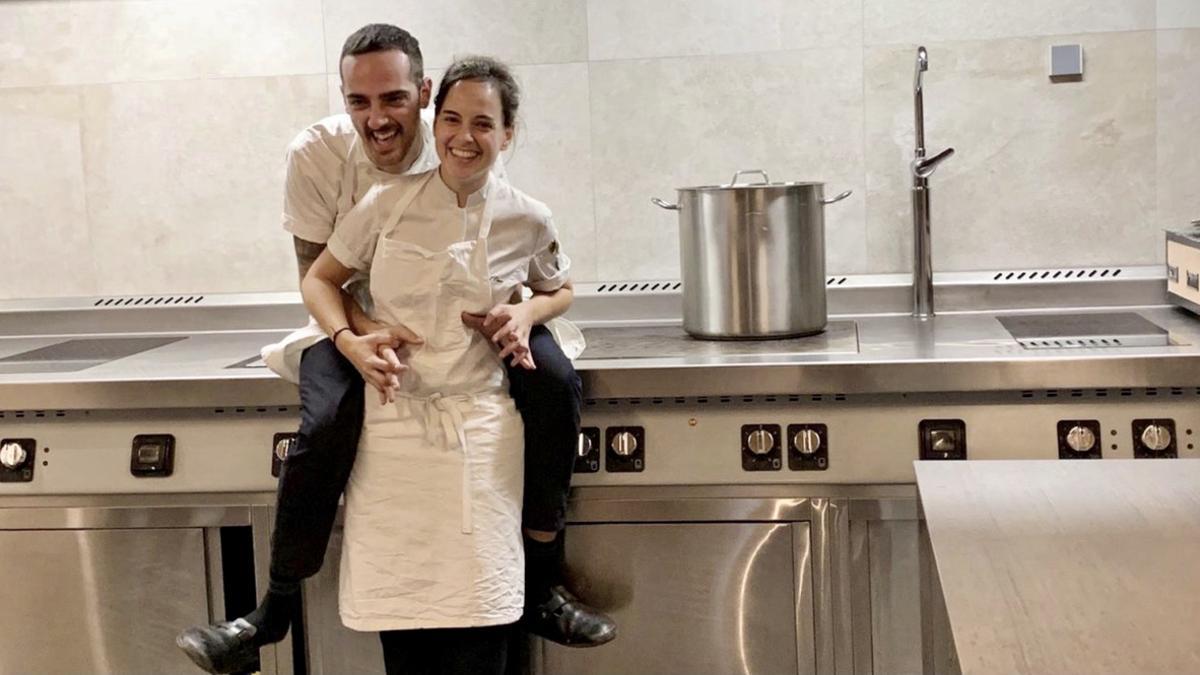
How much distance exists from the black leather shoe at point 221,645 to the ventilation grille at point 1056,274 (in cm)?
136

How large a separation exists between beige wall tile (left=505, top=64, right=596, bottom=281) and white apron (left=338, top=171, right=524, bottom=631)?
664 mm

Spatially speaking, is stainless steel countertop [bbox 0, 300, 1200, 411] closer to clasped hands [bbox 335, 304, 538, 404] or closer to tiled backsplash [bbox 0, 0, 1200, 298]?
clasped hands [bbox 335, 304, 538, 404]

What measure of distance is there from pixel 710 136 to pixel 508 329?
808 millimetres

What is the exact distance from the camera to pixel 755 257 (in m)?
2.10

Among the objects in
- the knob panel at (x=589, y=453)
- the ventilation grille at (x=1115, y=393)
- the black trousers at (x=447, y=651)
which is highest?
the ventilation grille at (x=1115, y=393)

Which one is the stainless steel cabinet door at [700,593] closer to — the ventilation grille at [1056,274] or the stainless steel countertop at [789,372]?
the stainless steel countertop at [789,372]

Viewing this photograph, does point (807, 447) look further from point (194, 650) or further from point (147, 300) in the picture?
point (147, 300)

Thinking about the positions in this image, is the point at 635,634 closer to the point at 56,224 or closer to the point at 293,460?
the point at 293,460

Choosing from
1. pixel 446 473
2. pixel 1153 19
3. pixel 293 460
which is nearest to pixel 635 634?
pixel 446 473

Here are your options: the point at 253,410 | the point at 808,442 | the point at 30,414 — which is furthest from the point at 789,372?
the point at 30,414

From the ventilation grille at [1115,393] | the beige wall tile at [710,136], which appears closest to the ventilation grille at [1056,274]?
the beige wall tile at [710,136]

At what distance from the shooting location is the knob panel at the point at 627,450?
193 cm

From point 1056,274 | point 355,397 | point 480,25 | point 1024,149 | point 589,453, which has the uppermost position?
point 480,25

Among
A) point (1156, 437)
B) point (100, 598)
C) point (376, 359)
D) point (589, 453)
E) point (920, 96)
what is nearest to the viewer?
point (376, 359)
